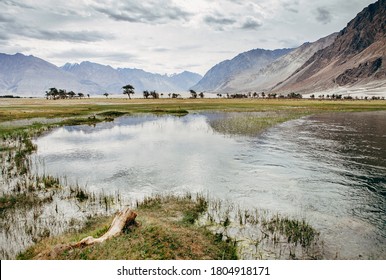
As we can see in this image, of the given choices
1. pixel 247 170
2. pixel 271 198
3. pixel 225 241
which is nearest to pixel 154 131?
pixel 247 170

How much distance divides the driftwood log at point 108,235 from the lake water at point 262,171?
842cm

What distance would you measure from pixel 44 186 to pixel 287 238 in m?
21.2

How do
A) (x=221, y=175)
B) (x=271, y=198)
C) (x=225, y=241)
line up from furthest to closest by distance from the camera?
(x=221, y=175) < (x=271, y=198) < (x=225, y=241)

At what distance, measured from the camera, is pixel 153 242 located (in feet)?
51.3

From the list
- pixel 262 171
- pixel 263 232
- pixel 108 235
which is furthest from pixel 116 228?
pixel 262 171

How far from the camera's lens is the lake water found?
2181cm

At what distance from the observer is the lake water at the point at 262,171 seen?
71.6ft

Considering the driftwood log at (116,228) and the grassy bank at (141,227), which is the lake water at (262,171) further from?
the driftwood log at (116,228)

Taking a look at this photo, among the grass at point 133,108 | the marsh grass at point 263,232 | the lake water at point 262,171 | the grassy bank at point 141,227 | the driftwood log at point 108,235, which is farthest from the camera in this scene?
the grass at point 133,108

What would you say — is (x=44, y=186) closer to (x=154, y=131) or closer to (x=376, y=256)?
(x=376, y=256)

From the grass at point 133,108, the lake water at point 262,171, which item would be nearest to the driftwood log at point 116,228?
the lake water at point 262,171

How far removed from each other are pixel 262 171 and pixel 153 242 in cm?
2018

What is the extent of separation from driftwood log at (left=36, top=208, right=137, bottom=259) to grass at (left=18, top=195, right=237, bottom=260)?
0.16 meters

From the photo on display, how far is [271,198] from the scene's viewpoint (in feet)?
83.9
